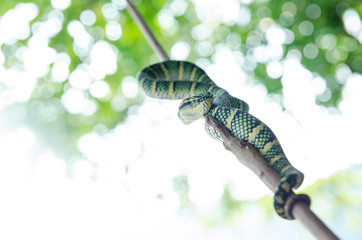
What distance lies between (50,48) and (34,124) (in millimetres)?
1439

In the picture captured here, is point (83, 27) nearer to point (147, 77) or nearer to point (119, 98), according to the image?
point (119, 98)

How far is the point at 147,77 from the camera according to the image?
2371mm

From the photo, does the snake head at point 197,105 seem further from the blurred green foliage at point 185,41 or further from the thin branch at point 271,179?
the blurred green foliage at point 185,41

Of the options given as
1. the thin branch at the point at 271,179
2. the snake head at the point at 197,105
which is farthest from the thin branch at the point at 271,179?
the snake head at the point at 197,105

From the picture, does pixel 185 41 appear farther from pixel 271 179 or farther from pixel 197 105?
pixel 271 179

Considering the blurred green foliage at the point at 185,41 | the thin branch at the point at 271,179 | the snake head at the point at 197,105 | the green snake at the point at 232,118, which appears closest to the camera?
the thin branch at the point at 271,179

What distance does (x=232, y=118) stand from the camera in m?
1.51

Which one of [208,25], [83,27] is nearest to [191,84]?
[83,27]

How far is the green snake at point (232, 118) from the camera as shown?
120cm

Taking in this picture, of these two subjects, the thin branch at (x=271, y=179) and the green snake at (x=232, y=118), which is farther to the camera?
the green snake at (x=232, y=118)

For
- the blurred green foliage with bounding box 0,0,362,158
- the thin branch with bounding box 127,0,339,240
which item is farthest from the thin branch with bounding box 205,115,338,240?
the blurred green foliage with bounding box 0,0,362,158

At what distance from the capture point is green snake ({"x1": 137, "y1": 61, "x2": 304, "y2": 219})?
47.3 inches

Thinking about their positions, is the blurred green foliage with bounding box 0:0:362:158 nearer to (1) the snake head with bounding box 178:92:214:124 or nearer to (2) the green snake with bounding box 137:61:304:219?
(2) the green snake with bounding box 137:61:304:219

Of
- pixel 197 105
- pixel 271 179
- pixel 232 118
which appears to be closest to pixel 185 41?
pixel 197 105
